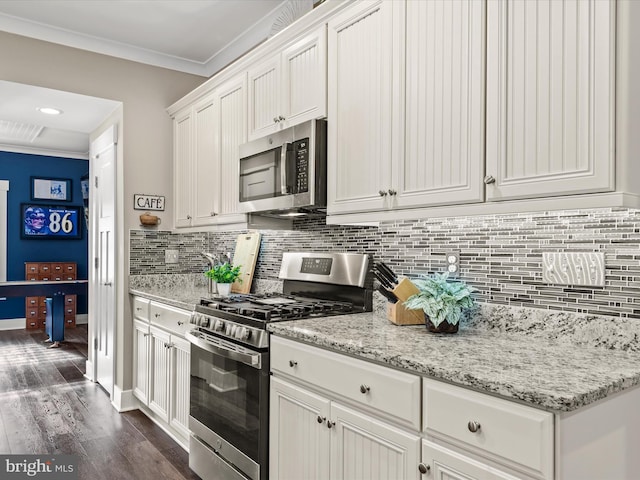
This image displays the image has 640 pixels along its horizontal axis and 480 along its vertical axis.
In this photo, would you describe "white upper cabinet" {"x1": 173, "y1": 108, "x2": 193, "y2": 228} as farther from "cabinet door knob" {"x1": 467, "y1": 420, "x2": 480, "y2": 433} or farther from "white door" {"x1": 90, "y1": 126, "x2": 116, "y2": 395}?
"cabinet door knob" {"x1": 467, "y1": 420, "x2": 480, "y2": 433}

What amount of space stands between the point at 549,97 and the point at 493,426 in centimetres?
94

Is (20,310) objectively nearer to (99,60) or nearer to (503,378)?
(99,60)

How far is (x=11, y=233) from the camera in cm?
683

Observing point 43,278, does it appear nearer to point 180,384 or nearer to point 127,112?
point 127,112

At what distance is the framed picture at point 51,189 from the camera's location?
699 cm

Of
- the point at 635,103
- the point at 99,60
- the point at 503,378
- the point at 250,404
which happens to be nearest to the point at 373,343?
the point at 503,378

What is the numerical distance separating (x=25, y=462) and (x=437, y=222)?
2581mm

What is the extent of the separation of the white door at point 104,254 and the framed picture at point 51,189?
3.26 m

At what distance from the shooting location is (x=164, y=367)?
9.96 ft

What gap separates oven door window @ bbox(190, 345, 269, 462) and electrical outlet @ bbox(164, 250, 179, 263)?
1.47 m

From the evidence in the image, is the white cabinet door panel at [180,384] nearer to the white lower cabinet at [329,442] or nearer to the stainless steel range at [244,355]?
the stainless steel range at [244,355]

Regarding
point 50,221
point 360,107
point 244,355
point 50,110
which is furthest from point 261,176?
point 50,221

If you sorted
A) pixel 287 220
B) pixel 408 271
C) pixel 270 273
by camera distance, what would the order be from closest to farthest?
pixel 408 271 < pixel 287 220 < pixel 270 273

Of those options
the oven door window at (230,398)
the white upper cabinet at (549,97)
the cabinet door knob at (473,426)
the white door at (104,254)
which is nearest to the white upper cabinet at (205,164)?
the white door at (104,254)
